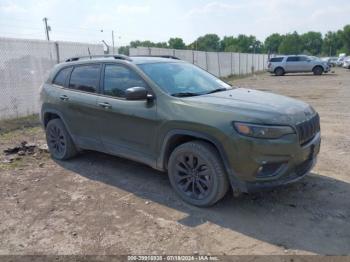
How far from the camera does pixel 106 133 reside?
5.16 meters

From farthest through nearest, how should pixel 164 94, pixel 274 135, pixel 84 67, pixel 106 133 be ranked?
pixel 84 67
pixel 106 133
pixel 164 94
pixel 274 135

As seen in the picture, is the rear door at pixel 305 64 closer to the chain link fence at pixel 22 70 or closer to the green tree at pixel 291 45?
the chain link fence at pixel 22 70

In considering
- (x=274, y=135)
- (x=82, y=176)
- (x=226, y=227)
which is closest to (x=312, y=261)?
(x=226, y=227)

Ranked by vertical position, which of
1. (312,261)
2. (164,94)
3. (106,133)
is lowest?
(312,261)

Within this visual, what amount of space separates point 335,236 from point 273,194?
41.7 inches

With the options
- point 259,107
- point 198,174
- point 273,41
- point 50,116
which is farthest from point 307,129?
point 273,41

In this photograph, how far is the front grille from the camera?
392 cm

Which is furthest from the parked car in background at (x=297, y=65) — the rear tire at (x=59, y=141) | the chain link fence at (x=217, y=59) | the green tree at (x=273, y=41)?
the green tree at (x=273, y=41)

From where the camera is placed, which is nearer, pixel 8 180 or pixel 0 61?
pixel 8 180

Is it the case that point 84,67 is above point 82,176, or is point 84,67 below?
above

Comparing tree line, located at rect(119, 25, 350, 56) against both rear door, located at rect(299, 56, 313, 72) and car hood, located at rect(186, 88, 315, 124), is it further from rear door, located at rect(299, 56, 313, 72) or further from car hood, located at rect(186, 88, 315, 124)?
car hood, located at rect(186, 88, 315, 124)

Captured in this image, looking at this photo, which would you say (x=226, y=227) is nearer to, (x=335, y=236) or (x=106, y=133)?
(x=335, y=236)

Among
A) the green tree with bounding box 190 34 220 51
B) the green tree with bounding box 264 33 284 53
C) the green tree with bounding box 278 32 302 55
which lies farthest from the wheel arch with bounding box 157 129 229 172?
the green tree with bounding box 264 33 284 53

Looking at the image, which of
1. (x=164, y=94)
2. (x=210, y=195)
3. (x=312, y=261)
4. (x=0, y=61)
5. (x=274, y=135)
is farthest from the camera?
(x=0, y=61)
